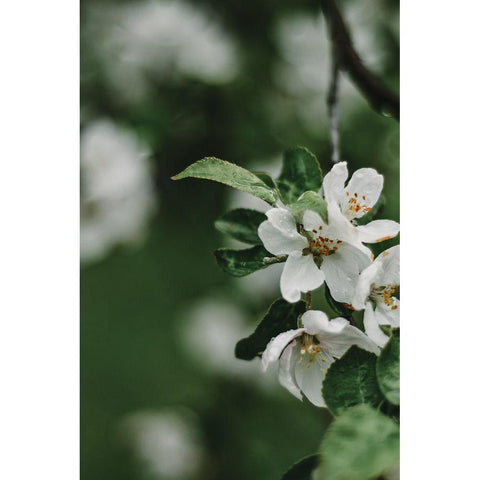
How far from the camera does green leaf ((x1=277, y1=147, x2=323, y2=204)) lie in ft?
2.48

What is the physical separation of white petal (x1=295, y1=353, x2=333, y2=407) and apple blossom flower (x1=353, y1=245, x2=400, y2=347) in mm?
65

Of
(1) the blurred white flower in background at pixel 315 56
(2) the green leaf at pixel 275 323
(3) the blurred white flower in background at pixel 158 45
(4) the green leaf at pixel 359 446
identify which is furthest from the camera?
(3) the blurred white flower in background at pixel 158 45

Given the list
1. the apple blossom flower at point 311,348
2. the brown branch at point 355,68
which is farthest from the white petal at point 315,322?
the brown branch at point 355,68

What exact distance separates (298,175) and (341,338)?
0.82 ft

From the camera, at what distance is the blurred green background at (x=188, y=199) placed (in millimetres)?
1339

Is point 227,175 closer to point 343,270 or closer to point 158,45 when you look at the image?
point 343,270

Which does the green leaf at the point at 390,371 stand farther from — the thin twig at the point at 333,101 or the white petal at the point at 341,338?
the thin twig at the point at 333,101

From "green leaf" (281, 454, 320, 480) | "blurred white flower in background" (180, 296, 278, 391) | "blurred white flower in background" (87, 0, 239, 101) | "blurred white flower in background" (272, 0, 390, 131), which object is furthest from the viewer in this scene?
"blurred white flower in background" (180, 296, 278, 391)

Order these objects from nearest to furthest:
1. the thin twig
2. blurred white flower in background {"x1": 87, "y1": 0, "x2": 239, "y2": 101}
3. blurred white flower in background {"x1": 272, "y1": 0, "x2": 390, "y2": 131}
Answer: the thin twig < blurred white flower in background {"x1": 272, "y1": 0, "x2": 390, "y2": 131} < blurred white flower in background {"x1": 87, "y1": 0, "x2": 239, "y2": 101}

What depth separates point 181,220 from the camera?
1605 millimetres

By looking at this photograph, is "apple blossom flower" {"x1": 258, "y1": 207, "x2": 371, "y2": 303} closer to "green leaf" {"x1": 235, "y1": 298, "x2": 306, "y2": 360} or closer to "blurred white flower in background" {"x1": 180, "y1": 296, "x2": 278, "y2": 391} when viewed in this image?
"green leaf" {"x1": 235, "y1": 298, "x2": 306, "y2": 360}

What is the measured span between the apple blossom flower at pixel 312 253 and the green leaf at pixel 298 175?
149 mm

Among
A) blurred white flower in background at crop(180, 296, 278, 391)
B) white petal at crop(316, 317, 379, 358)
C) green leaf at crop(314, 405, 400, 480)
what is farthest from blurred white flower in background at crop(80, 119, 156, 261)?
green leaf at crop(314, 405, 400, 480)
